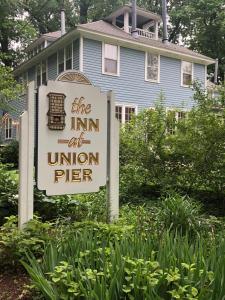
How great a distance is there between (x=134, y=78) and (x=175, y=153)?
46.7 feet

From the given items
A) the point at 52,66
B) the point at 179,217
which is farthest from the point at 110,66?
the point at 179,217

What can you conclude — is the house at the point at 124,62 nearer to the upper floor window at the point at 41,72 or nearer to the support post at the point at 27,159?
the upper floor window at the point at 41,72

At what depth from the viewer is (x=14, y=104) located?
91.6 ft

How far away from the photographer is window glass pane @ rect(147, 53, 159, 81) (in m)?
23.6

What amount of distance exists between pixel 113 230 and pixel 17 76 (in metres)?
27.3

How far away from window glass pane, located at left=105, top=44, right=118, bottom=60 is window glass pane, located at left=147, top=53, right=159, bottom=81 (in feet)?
7.75

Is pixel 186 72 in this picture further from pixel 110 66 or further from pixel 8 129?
pixel 8 129

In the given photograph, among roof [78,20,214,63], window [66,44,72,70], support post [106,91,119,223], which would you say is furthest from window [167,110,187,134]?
window [66,44,72,70]

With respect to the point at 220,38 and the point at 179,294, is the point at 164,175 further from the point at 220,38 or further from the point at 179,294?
the point at 220,38

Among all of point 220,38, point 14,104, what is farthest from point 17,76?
point 220,38

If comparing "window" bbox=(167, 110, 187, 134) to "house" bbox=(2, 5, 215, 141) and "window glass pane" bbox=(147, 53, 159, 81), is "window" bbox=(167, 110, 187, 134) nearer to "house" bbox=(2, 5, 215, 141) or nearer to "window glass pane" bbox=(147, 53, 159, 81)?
"house" bbox=(2, 5, 215, 141)

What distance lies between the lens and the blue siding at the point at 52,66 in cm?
2361

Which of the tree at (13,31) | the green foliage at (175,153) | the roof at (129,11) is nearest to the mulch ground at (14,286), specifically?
the green foliage at (175,153)

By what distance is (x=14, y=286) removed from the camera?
11.6 feet
